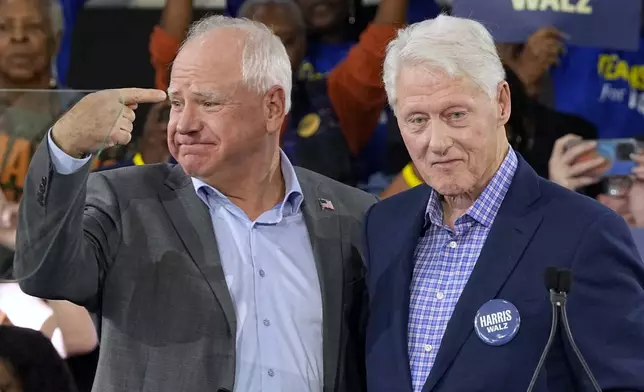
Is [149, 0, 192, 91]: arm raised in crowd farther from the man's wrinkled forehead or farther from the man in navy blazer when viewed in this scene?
the man in navy blazer

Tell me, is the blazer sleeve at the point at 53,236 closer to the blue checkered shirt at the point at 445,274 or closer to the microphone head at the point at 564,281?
the blue checkered shirt at the point at 445,274

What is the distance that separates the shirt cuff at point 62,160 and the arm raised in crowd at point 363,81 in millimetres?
1447

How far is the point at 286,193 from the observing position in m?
2.01

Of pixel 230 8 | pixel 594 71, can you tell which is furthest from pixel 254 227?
pixel 594 71

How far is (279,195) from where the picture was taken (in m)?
2.03

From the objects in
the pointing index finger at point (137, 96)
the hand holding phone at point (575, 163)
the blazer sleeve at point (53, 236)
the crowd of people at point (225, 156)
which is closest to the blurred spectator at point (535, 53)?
the crowd of people at point (225, 156)

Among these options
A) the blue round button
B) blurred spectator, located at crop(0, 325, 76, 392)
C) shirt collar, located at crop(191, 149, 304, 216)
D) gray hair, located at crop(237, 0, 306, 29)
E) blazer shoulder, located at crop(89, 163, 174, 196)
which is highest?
gray hair, located at crop(237, 0, 306, 29)

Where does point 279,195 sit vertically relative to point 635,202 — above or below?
above

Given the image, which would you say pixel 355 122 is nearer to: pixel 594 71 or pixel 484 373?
pixel 594 71

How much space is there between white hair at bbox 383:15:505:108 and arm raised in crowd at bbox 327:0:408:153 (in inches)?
47.9

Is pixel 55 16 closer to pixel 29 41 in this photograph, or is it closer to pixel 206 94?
pixel 29 41

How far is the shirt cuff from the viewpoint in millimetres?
1552

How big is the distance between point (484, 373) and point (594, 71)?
170 cm

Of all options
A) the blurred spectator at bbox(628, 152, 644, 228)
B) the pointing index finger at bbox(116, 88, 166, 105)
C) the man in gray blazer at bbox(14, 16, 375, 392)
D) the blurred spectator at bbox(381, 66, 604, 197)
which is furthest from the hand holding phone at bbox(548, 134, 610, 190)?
the pointing index finger at bbox(116, 88, 166, 105)
